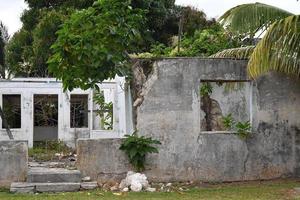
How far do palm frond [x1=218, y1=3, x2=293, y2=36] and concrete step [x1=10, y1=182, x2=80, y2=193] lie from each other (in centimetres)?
449

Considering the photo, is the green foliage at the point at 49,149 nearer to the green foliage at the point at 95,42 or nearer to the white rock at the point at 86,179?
the white rock at the point at 86,179

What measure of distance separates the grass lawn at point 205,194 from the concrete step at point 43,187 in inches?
8.1

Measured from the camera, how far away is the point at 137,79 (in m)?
11.2

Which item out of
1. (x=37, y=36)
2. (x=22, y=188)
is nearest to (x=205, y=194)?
(x=22, y=188)

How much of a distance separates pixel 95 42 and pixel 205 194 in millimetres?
3534

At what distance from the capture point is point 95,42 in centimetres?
1054

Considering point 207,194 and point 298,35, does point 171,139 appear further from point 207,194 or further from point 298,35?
point 298,35

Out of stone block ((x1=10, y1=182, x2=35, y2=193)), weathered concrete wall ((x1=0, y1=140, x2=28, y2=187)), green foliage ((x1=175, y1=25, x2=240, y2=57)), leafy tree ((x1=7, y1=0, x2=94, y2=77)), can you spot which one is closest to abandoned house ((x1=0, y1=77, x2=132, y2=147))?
leafy tree ((x1=7, y1=0, x2=94, y2=77))

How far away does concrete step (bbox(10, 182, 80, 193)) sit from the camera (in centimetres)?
1016

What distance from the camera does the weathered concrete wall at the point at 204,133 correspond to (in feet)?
36.5

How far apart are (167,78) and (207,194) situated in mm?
2536

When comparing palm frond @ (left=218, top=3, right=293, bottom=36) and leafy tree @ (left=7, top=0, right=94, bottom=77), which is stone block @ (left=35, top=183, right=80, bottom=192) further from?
leafy tree @ (left=7, top=0, right=94, bottom=77)

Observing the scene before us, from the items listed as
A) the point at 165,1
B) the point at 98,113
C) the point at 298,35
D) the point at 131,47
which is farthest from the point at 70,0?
the point at 298,35

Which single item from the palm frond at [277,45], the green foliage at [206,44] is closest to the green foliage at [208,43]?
the green foliage at [206,44]
